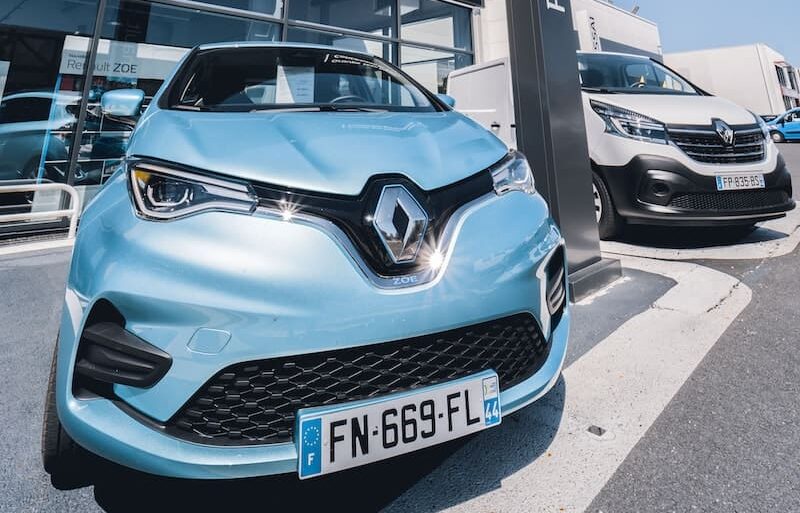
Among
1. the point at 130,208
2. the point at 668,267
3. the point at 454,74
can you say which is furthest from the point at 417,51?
the point at 130,208

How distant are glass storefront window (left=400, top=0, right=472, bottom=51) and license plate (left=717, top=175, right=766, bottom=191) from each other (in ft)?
19.7

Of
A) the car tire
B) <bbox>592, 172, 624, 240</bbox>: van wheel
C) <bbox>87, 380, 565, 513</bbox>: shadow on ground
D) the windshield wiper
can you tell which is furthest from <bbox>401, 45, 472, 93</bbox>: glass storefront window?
the car tire

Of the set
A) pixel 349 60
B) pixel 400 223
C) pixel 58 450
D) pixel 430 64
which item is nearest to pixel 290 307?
pixel 400 223

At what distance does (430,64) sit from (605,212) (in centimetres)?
561

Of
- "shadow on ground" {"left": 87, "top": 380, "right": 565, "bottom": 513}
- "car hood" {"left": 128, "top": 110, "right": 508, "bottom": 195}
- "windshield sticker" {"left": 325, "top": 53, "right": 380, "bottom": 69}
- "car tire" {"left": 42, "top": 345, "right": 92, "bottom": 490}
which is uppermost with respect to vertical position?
"windshield sticker" {"left": 325, "top": 53, "right": 380, "bottom": 69}

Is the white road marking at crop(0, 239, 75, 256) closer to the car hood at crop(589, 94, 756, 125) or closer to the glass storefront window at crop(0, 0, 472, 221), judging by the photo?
the glass storefront window at crop(0, 0, 472, 221)

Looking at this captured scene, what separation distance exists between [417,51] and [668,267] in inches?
248

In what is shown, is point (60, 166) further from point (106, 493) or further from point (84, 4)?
point (106, 493)

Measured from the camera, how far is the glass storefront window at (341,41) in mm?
6383

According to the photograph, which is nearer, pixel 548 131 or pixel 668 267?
pixel 548 131

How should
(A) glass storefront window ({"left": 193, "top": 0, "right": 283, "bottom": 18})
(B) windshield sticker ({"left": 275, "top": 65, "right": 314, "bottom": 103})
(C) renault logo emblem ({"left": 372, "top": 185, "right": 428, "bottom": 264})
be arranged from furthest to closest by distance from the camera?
(A) glass storefront window ({"left": 193, "top": 0, "right": 283, "bottom": 18}) < (B) windshield sticker ({"left": 275, "top": 65, "right": 314, "bottom": 103}) < (C) renault logo emblem ({"left": 372, "top": 185, "right": 428, "bottom": 264})

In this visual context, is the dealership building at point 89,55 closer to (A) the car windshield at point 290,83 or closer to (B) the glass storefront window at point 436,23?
(B) the glass storefront window at point 436,23

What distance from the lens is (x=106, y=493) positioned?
1193 millimetres

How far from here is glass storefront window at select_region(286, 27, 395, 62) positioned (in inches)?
251
